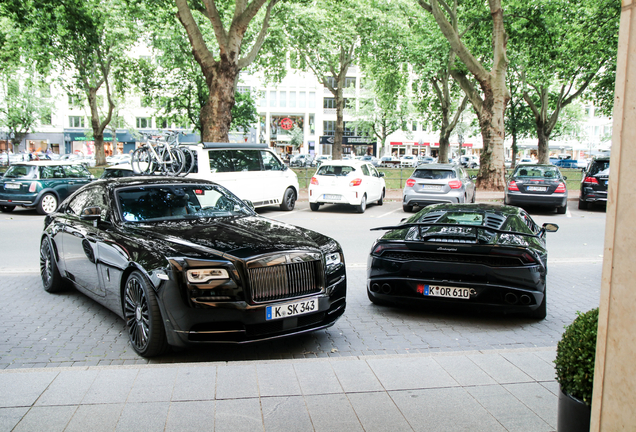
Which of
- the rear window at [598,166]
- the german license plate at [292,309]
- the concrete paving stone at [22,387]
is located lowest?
the concrete paving stone at [22,387]

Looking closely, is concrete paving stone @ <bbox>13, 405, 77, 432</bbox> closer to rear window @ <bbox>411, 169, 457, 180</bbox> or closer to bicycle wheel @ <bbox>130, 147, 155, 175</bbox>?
bicycle wheel @ <bbox>130, 147, 155, 175</bbox>

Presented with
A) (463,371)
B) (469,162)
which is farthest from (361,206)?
(469,162)

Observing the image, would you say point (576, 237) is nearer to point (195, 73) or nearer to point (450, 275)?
point (450, 275)

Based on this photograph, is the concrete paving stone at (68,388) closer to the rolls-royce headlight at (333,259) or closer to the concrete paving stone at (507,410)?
the rolls-royce headlight at (333,259)

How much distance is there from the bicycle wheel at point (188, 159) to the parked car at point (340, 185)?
4079 mm

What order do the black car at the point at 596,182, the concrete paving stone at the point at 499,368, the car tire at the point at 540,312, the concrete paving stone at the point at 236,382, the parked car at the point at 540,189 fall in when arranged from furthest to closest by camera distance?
the black car at the point at 596,182 < the parked car at the point at 540,189 < the car tire at the point at 540,312 < the concrete paving stone at the point at 499,368 < the concrete paving stone at the point at 236,382

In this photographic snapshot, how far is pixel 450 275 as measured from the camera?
5.73 m

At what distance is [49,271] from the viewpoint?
272 inches

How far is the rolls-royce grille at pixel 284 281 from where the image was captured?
4453mm

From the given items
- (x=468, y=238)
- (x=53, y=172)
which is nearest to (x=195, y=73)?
(x=53, y=172)

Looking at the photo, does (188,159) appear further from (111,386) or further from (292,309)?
(111,386)

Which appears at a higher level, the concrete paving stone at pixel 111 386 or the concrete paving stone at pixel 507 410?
the concrete paving stone at pixel 111 386

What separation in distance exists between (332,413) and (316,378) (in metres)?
0.53

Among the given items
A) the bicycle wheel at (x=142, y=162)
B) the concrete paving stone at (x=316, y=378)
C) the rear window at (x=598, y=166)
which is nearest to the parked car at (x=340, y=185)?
the bicycle wheel at (x=142, y=162)
